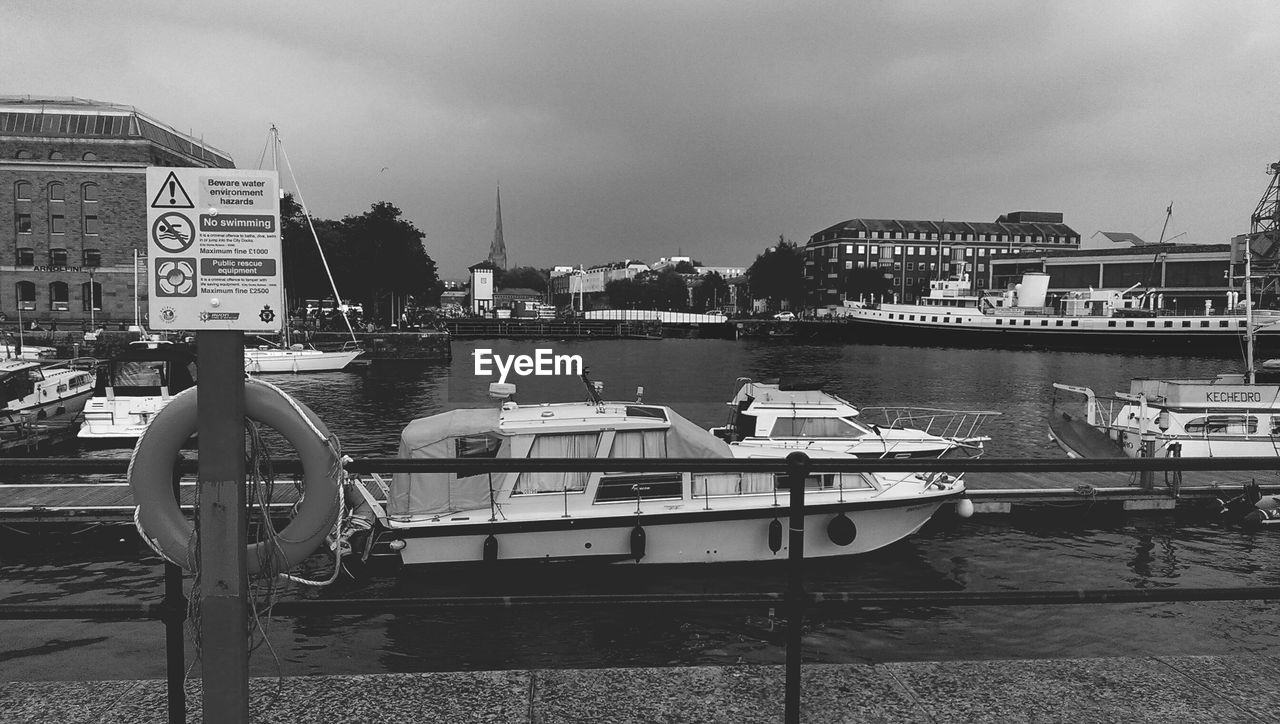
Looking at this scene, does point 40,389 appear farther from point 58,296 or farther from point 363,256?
point 363,256

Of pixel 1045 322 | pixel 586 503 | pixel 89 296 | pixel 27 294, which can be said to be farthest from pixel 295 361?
pixel 1045 322

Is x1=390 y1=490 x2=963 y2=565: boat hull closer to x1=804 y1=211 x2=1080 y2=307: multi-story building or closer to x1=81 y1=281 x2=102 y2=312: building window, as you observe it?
x1=81 y1=281 x2=102 y2=312: building window

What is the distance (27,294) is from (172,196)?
8217 cm

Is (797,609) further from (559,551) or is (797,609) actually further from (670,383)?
(670,383)

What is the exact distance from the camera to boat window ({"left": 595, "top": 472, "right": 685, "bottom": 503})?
12.2 m

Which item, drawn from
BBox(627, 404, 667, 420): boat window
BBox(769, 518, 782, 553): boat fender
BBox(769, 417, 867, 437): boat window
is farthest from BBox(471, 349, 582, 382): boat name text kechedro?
BBox(769, 518, 782, 553): boat fender

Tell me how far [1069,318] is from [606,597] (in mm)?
95394

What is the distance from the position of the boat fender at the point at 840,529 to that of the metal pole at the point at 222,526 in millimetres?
11155

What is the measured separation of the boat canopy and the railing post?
8.75 metres

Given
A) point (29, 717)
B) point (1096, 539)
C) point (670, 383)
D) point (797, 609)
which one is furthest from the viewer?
point (670, 383)

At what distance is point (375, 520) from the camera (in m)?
12.1

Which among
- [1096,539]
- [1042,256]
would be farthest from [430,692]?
[1042,256]

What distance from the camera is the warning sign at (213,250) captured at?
101 inches

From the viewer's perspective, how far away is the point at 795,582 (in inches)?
119
